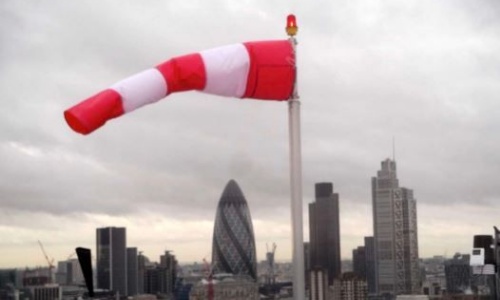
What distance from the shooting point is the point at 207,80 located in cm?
502

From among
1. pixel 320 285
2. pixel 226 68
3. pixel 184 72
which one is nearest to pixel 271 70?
pixel 226 68

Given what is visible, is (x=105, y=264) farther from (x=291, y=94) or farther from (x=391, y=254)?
(x=291, y=94)

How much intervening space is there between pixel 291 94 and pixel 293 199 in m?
0.72

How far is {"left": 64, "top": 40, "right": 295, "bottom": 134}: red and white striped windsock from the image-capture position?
15.3 ft

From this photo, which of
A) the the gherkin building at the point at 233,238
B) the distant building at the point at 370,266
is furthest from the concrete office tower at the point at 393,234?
the the gherkin building at the point at 233,238

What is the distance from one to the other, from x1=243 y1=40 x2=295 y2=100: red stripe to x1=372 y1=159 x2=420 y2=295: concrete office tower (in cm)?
10289

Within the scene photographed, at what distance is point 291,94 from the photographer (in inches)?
207

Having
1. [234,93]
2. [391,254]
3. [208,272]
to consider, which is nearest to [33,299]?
[208,272]

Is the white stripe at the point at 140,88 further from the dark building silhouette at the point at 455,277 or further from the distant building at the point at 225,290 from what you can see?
the dark building silhouette at the point at 455,277

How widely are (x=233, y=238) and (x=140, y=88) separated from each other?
370 feet

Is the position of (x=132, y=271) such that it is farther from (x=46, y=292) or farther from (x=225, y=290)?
(x=225, y=290)

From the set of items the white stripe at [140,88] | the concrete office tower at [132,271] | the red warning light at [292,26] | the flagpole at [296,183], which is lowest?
the concrete office tower at [132,271]

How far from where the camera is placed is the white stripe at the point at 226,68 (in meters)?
5.03

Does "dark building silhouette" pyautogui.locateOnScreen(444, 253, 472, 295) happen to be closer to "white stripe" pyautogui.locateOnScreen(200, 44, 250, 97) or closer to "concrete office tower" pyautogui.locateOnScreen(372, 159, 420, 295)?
"concrete office tower" pyautogui.locateOnScreen(372, 159, 420, 295)
